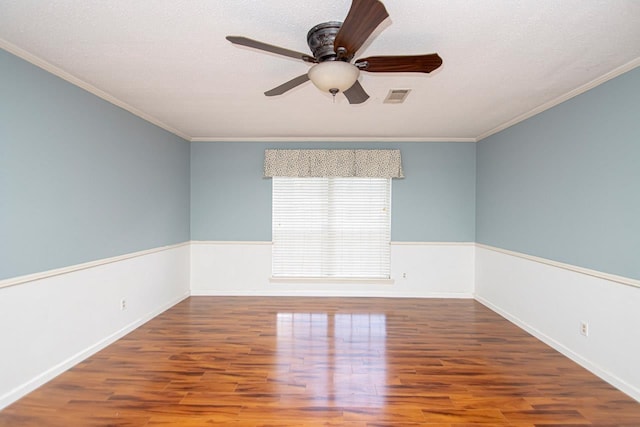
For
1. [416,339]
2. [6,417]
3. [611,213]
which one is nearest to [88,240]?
[6,417]

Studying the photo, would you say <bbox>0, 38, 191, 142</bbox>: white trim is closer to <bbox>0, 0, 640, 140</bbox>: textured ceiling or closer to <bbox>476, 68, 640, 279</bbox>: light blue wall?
<bbox>0, 0, 640, 140</bbox>: textured ceiling

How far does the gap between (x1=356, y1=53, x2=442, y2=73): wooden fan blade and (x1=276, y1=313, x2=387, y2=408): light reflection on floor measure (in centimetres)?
216

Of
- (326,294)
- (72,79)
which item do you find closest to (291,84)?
(72,79)

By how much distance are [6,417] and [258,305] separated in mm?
2658

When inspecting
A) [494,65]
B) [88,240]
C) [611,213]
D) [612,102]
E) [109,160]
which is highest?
[494,65]

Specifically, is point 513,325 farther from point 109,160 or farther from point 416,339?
point 109,160

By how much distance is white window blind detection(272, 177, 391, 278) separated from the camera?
502 cm

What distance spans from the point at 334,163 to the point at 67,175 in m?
3.17

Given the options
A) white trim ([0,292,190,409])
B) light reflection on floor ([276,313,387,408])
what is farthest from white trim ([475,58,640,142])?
white trim ([0,292,190,409])

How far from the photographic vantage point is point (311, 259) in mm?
5051

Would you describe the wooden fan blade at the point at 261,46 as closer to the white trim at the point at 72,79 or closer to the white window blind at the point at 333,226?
the white trim at the point at 72,79

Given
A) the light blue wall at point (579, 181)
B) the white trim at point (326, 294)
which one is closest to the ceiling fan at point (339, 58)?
the light blue wall at point (579, 181)

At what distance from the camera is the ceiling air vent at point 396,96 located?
9.75 feet

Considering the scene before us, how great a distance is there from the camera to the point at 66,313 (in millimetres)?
2689
